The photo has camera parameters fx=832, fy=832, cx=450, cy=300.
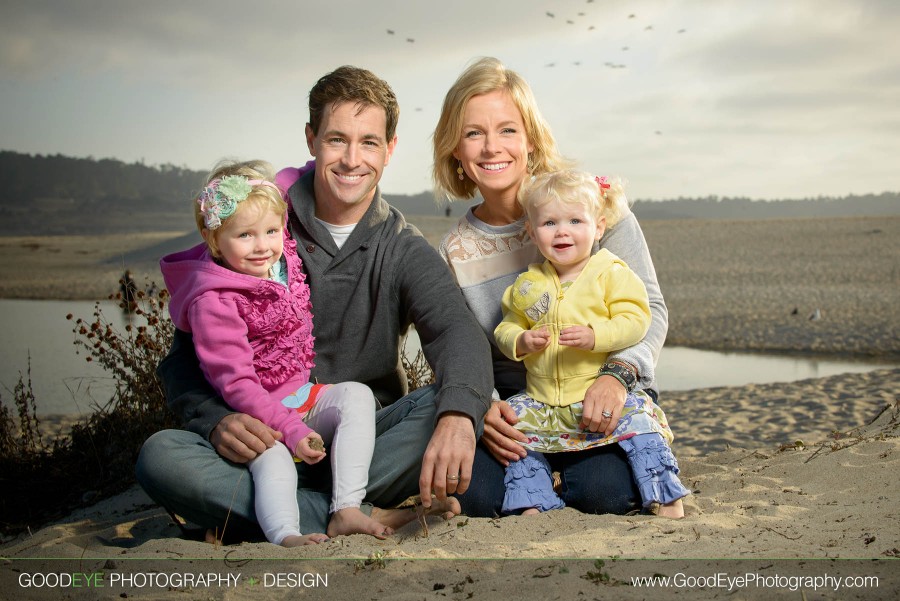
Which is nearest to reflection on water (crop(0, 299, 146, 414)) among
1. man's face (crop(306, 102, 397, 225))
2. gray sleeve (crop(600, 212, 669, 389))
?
man's face (crop(306, 102, 397, 225))

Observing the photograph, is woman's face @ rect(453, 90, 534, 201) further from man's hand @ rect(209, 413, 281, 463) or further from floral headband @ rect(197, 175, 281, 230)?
man's hand @ rect(209, 413, 281, 463)

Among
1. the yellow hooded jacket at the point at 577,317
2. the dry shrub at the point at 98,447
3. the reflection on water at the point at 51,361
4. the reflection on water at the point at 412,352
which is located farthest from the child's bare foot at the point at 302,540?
the reflection on water at the point at 412,352

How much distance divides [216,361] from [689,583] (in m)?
1.77

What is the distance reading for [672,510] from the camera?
316 centimetres

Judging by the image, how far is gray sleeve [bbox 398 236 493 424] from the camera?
3.11 m

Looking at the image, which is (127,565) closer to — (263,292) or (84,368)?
(263,292)

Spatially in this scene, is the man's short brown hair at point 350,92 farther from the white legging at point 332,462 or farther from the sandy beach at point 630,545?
the sandy beach at point 630,545

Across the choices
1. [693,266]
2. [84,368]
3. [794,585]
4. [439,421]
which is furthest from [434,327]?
[693,266]

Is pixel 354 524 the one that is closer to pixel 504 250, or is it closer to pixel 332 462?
pixel 332 462

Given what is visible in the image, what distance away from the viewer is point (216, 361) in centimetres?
304

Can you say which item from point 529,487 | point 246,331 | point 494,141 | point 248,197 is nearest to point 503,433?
point 529,487

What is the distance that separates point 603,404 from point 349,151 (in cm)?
146

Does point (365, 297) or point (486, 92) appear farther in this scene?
point (486, 92)

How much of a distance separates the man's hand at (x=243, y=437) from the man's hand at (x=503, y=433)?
84 cm
